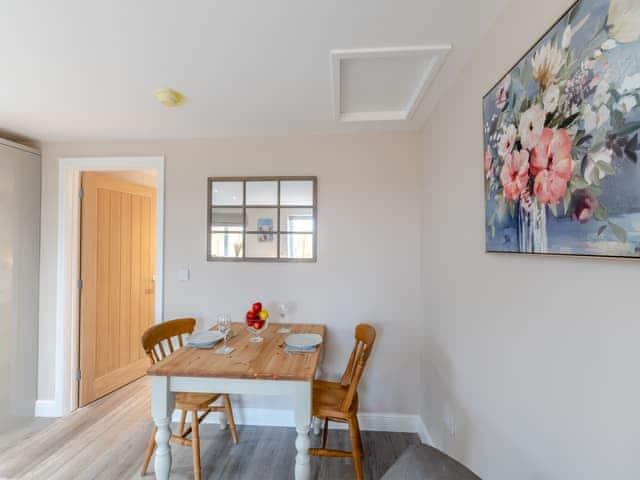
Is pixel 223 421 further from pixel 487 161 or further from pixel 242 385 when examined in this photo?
pixel 487 161

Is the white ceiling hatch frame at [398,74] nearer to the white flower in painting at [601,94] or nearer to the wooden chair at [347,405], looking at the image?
the white flower in painting at [601,94]

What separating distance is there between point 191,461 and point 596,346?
7.54 ft

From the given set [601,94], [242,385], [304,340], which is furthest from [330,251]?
[601,94]

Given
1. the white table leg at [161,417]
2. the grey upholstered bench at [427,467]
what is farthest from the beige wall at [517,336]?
the white table leg at [161,417]

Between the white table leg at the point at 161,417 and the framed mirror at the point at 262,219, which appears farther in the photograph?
the framed mirror at the point at 262,219

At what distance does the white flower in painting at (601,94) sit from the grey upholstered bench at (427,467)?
0.99m

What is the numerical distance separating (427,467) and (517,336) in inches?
21.9

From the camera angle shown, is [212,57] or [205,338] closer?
[212,57]

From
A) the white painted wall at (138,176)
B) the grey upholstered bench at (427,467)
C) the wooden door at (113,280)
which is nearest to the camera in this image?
the grey upholstered bench at (427,467)

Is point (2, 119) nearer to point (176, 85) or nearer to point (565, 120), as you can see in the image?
point (176, 85)

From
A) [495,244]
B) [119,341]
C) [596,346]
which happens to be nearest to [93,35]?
[495,244]

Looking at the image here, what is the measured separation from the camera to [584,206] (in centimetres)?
74

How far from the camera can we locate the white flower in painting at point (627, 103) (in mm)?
623

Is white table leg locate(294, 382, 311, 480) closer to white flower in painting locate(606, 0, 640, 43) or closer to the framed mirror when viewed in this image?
the framed mirror
